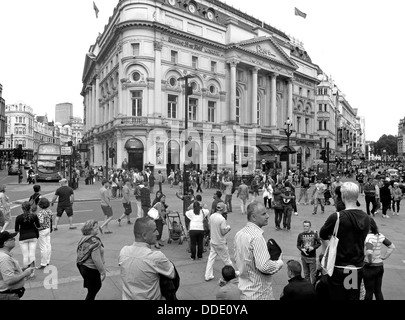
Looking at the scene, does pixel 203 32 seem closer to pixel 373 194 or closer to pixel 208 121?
pixel 208 121

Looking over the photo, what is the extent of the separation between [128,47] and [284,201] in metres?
30.8

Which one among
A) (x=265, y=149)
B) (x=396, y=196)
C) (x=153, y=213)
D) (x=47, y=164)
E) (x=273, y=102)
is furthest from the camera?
(x=273, y=102)

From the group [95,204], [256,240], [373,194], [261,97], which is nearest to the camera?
[256,240]

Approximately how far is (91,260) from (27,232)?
3005 mm

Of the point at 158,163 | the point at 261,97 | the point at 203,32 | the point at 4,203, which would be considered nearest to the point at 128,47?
the point at 203,32

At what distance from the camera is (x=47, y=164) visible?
34.2 m

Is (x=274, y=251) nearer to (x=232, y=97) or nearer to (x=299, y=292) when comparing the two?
(x=299, y=292)

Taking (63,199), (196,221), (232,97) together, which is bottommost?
(196,221)

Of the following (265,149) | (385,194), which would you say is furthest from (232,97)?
(385,194)

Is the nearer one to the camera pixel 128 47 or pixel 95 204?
pixel 95 204

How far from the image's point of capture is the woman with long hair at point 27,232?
7.10 metres

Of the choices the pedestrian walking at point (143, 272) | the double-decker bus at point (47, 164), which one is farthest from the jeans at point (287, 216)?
the double-decker bus at point (47, 164)
